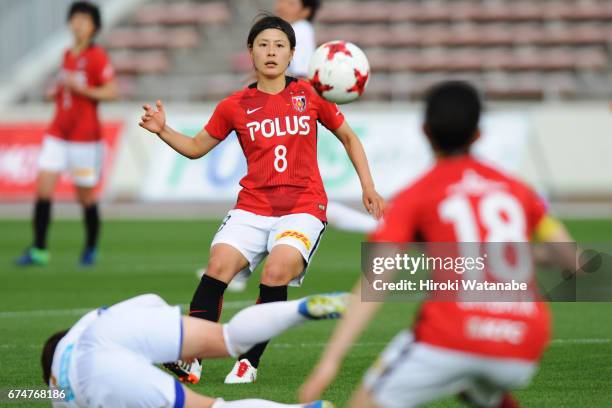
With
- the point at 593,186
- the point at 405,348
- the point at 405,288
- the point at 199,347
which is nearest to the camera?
the point at 405,348

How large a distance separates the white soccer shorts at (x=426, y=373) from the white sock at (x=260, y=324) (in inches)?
27.5

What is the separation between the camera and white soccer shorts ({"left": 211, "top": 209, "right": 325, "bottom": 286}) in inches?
274

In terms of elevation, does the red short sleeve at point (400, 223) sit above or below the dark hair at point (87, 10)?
below

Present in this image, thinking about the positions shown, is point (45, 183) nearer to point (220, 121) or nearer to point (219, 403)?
point (220, 121)

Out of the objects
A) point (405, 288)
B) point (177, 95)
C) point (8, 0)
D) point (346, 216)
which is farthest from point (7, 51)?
point (346, 216)

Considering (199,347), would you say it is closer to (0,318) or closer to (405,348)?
(405,348)

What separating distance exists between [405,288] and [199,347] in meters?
6.83

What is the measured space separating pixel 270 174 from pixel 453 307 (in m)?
3.12

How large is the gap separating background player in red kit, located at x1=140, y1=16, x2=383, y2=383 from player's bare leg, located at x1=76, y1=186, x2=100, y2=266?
6.29 m

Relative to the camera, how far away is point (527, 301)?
4277 mm

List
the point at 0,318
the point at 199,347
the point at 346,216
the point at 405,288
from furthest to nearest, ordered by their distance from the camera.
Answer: the point at 405,288, the point at 0,318, the point at 346,216, the point at 199,347

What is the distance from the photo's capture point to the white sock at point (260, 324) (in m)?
4.88

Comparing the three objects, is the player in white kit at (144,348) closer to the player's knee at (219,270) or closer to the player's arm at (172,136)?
the player's knee at (219,270)

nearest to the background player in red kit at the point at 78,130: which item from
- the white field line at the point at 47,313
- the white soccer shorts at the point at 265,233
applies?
the white field line at the point at 47,313
